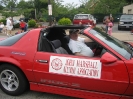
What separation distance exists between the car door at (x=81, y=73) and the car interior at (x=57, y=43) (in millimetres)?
225

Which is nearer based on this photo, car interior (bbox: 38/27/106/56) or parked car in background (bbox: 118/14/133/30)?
car interior (bbox: 38/27/106/56)

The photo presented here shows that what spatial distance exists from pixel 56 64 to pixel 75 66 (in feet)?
1.11

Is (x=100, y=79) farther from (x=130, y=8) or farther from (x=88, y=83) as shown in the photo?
(x=130, y=8)

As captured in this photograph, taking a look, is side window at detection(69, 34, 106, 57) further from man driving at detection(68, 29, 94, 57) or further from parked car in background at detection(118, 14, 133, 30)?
parked car in background at detection(118, 14, 133, 30)

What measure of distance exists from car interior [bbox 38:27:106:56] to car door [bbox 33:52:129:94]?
22 centimetres

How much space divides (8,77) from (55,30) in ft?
4.75

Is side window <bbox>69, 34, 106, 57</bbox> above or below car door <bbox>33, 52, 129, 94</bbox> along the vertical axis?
above

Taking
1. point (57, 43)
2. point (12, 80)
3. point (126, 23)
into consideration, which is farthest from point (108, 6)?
point (12, 80)

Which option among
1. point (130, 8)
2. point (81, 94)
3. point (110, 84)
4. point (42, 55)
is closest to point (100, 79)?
point (110, 84)

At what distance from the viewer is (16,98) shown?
3451 mm

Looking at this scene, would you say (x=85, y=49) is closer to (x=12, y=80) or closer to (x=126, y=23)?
(x=12, y=80)

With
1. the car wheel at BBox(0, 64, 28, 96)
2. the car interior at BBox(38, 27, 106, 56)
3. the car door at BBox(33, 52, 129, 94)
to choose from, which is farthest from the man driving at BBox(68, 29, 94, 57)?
the car wheel at BBox(0, 64, 28, 96)

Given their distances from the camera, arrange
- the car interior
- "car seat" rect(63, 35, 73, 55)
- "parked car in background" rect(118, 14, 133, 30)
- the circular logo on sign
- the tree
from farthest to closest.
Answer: the tree, "parked car in background" rect(118, 14, 133, 30), "car seat" rect(63, 35, 73, 55), the car interior, the circular logo on sign

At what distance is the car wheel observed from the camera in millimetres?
3402
